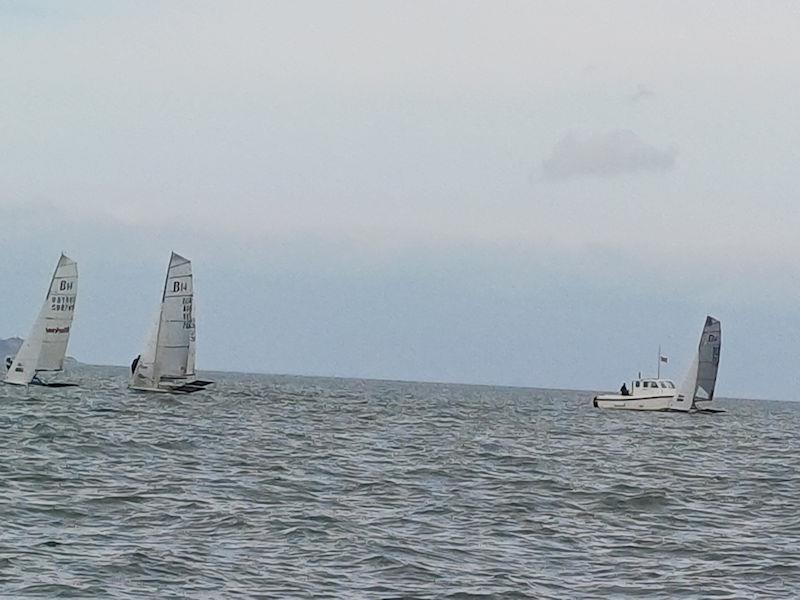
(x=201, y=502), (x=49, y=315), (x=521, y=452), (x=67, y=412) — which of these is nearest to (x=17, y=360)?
(x=49, y=315)

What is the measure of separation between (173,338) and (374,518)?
53.1 metres

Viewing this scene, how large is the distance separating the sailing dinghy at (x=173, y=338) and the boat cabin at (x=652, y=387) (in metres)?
32.8

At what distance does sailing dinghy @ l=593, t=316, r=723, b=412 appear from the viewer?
9162 cm

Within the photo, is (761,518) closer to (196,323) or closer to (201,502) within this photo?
(201,502)

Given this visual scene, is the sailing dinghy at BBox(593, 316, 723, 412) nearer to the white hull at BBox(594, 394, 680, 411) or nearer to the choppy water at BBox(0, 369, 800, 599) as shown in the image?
the white hull at BBox(594, 394, 680, 411)

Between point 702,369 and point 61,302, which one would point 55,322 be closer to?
point 61,302

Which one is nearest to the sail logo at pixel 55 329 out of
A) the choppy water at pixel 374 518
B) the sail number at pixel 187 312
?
the sail number at pixel 187 312

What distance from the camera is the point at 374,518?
960 inches

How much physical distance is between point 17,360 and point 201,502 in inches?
2236

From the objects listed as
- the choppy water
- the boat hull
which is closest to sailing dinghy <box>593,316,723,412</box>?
the boat hull

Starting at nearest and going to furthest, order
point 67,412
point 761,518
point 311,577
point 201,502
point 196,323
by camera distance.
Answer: point 311,577 → point 201,502 → point 761,518 → point 67,412 → point 196,323

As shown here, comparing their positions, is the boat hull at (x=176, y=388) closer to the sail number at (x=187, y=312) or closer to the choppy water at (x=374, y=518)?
the sail number at (x=187, y=312)

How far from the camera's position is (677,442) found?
57156 millimetres

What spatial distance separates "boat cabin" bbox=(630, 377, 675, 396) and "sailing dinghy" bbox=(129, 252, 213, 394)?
108 ft
